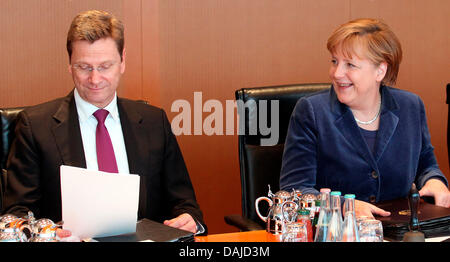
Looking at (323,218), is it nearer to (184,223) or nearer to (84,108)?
(184,223)

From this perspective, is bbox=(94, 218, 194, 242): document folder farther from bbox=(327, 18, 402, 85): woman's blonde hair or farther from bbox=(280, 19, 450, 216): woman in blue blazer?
bbox=(327, 18, 402, 85): woman's blonde hair

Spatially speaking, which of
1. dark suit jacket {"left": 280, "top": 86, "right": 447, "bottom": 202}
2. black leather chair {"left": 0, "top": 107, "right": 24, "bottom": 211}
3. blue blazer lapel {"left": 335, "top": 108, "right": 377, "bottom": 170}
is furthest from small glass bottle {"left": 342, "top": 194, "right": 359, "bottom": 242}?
black leather chair {"left": 0, "top": 107, "right": 24, "bottom": 211}

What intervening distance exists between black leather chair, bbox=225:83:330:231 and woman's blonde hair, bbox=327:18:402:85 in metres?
0.34

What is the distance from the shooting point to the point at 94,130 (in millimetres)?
2498

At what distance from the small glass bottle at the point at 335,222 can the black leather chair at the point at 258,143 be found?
984 mm

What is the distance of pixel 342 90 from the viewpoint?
2.66m

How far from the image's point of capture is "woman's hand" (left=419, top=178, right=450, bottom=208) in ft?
7.98

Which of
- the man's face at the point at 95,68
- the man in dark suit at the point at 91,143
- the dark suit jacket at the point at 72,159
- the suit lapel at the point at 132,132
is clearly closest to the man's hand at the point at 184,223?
the man in dark suit at the point at 91,143

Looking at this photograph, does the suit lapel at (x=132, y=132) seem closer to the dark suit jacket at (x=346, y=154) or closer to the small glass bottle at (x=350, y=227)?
the dark suit jacket at (x=346, y=154)

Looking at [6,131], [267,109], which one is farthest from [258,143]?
[6,131]

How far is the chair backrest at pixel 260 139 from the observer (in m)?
2.77

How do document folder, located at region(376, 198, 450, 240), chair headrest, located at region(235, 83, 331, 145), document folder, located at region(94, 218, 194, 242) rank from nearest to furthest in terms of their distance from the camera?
1. document folder, located at region(94, 218, 194, 242)
2. document folder, located at region(376, 198, 450, 240)
3. chair headrest, located at region(235, 83, 331, 145)

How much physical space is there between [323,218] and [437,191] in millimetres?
873

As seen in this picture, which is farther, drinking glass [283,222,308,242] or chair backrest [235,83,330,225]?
chair backrest [235,83,330,225]
